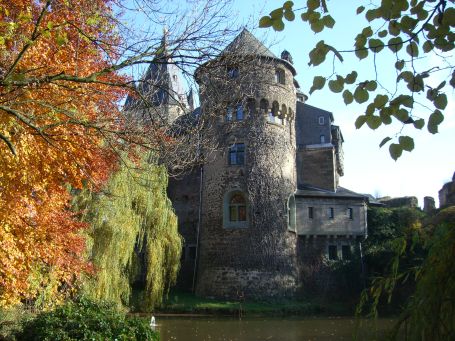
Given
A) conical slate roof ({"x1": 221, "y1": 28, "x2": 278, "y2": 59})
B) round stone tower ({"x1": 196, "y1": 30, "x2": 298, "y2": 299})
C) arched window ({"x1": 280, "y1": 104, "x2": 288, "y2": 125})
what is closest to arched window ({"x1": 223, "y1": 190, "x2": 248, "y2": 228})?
round stone tower ({"x1": 196, "y1": 30, "x2": 298, "y2": 299})

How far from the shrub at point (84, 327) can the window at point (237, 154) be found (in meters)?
17.7

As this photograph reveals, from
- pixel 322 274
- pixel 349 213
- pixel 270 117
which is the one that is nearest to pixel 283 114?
pixel 270 117

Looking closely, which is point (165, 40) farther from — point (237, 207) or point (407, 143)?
point (237, 207)

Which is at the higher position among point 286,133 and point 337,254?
point 286,133

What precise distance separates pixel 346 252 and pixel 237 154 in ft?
29.7

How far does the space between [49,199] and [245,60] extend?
5.52 meters

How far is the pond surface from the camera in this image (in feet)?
51.2

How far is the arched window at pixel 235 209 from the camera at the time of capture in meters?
26.2

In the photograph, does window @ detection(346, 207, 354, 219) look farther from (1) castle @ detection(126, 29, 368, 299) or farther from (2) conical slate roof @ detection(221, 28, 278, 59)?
(2) conical slate roof @ detection(221, 28, 278, 59)

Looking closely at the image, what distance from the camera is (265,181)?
2630 centimetres

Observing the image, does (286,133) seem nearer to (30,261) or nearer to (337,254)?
(337,254)

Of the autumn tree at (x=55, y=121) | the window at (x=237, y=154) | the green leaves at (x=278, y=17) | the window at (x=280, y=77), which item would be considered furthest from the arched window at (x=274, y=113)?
the green leaves at (x=278, y=17)

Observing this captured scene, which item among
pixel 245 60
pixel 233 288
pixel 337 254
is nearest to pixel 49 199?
pixel 245 60

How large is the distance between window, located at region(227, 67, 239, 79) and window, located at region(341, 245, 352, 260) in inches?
932
